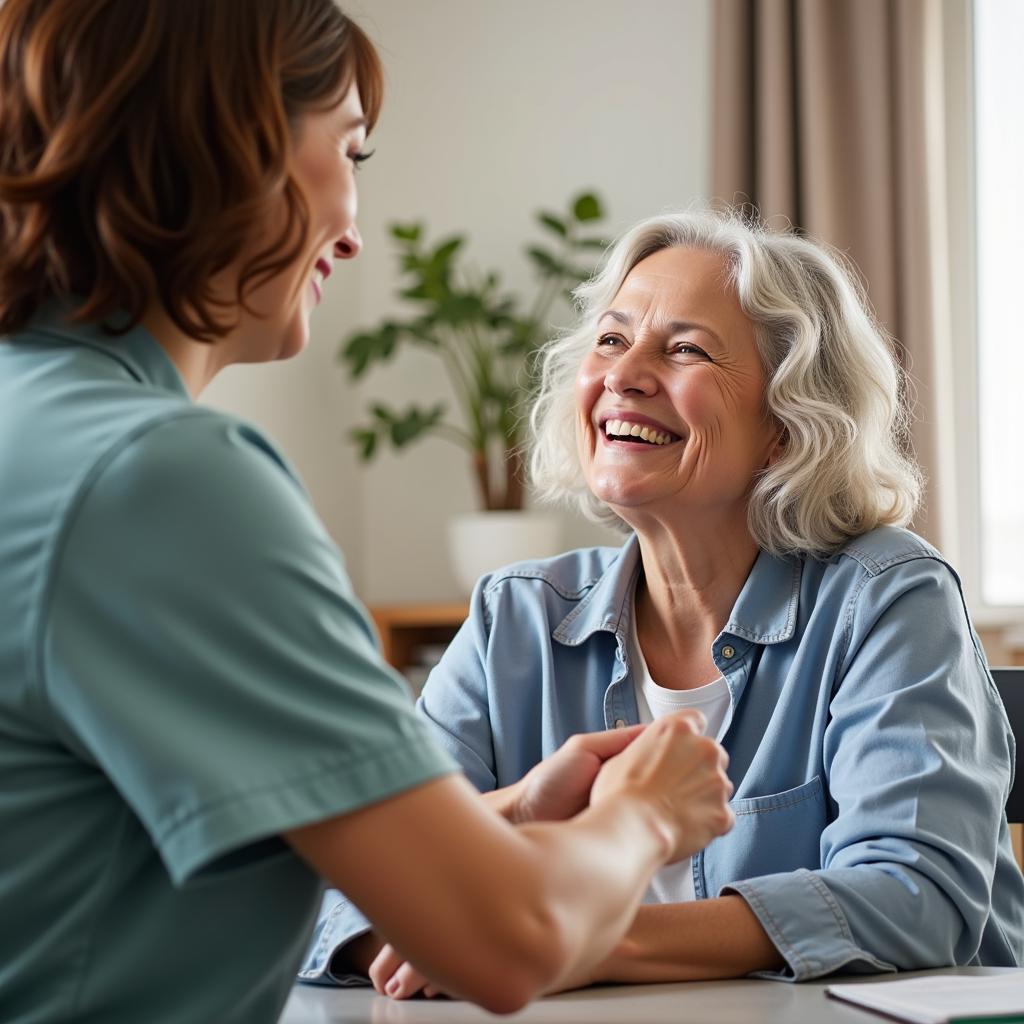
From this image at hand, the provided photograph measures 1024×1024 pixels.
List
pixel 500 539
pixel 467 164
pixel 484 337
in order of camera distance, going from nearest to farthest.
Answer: pixel 500 539 < pixel 484 337 < pixel 467 164

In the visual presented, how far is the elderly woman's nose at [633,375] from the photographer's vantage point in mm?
1712

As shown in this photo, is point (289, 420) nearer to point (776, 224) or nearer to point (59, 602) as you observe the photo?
point (776, 224)

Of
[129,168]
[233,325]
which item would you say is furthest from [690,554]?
[129,168]

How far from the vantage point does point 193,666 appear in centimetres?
67

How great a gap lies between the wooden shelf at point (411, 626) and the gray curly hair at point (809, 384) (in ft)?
5.87

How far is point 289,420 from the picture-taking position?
3834mm

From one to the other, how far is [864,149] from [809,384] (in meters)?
1.98

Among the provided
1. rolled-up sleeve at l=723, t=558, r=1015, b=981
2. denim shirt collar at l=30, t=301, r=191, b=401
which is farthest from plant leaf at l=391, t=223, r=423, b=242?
denim shirt collar at l=30, t=301, r=191, b=401

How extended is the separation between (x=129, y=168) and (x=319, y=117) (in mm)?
139

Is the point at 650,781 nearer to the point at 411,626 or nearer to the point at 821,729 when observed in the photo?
the point at 821,729

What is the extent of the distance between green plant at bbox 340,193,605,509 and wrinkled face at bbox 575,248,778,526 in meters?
1.68

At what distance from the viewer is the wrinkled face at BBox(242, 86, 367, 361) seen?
0.85m

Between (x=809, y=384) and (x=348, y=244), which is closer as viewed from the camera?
(x=348, y=244)

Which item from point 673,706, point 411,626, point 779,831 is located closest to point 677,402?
point 673,706
